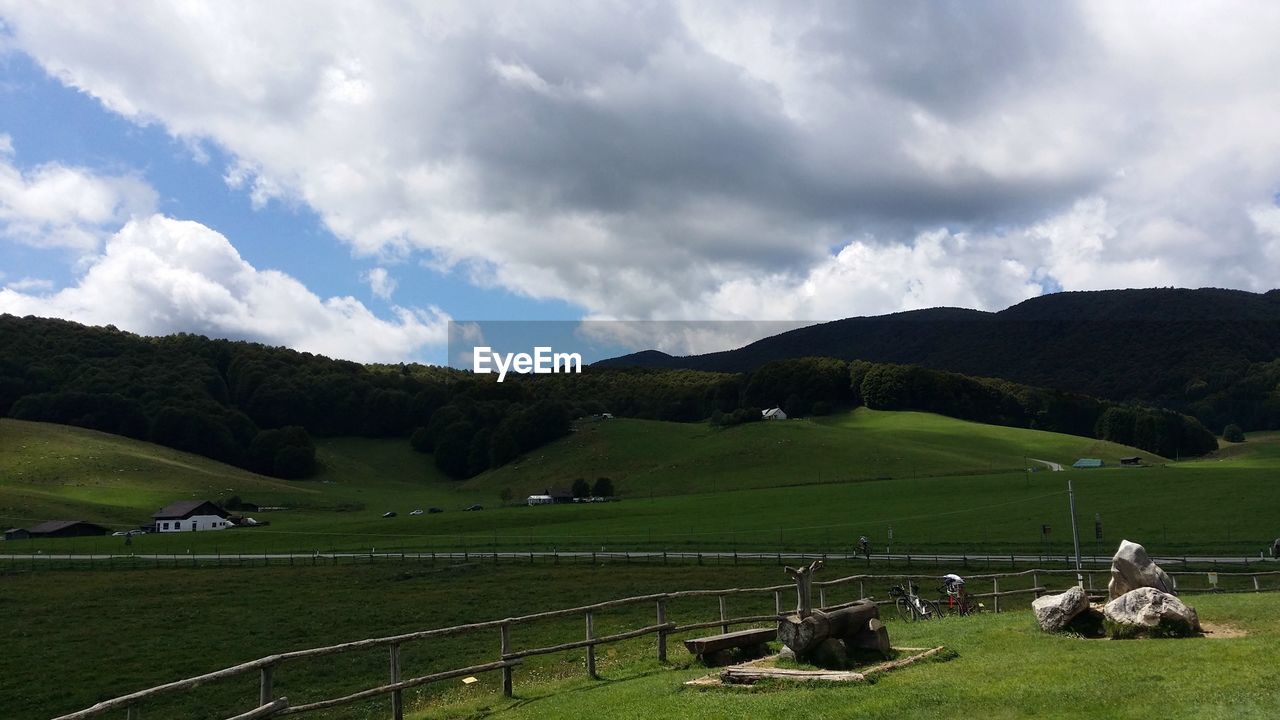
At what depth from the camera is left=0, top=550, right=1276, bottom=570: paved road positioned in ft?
173

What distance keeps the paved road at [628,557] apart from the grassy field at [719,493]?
11.6ft

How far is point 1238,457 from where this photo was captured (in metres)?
120

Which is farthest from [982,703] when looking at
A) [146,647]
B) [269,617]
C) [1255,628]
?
[269,617]

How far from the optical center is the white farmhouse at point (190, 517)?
101312 millimetres

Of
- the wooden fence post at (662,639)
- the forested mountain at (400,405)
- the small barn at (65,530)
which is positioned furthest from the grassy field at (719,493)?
the wooden fence post at (662,639)

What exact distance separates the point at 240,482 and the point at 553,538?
241 ft

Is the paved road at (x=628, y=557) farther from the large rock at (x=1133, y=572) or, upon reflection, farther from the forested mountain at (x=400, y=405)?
the forested mountain at (x=400, y=405)

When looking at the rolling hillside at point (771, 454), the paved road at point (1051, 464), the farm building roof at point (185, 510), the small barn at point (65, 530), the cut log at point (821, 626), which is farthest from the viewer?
the rolling hillside at point (771, 454)

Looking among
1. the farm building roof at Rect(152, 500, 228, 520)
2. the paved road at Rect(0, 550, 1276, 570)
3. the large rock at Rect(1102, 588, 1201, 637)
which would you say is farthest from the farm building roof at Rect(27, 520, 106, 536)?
the large rock at Rect(1102, 588, 1201, 637)

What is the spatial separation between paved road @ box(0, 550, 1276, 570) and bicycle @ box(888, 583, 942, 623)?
24825mm

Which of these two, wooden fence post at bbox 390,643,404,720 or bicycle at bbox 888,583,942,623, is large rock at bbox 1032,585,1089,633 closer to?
bicycle at bbox 888,583,942,623

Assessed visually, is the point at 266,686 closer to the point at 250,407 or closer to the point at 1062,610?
the point at 1062,610

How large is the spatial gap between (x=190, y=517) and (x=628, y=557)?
210 ft

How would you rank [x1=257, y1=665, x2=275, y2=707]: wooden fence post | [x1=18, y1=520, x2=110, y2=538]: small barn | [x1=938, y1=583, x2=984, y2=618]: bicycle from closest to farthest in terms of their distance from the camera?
[x1=257, y1=665, x2=275, y2=707]: wooden fence post, [x1=938, y1=583, x2=984, y2=618]: bicycle, [x1=18, y1=520, x2=110, y2=538]: small barn
